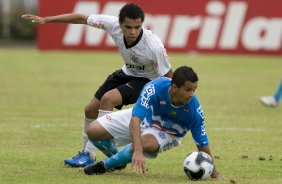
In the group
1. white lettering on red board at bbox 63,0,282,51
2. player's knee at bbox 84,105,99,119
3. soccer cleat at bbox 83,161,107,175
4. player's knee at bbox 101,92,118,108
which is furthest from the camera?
white lettering on red board at bbox 63,0,282,51

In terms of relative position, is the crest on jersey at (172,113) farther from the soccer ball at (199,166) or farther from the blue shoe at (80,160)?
the blue shoe at (80,160)

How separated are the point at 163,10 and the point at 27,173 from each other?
22.8m

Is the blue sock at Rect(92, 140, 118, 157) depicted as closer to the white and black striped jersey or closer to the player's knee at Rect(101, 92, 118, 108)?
the player's knee at Rect(101, 92, 118, 108)

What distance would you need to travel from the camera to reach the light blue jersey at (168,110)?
844 centimetres

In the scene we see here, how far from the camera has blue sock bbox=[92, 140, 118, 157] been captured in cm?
901

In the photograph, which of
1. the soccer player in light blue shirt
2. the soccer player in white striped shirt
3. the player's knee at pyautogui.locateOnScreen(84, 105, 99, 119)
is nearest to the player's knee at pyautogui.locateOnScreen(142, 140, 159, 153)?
the soccer player in light blue shirt

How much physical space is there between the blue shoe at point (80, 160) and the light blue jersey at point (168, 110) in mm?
1213

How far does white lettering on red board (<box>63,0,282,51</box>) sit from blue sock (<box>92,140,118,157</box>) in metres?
21.9

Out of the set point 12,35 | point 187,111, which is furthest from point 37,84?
point 12,35

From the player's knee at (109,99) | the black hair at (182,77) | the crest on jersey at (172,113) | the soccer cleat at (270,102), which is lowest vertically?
the soccer cleat at (270,102)

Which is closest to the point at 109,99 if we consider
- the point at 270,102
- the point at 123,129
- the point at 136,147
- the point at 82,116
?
the point at 123,129

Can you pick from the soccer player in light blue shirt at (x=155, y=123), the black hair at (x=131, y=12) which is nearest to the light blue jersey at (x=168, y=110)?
the soccer player in light blue shirt at (x=155, y=123)

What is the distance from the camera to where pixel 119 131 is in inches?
348

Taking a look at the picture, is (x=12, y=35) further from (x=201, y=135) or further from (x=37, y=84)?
(x=201, y=135)
